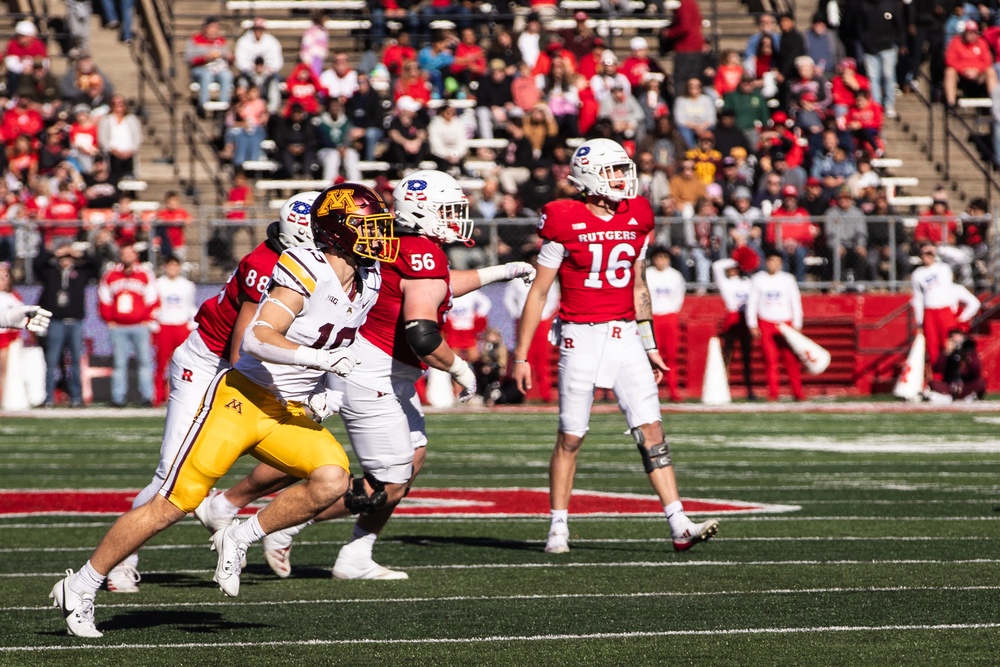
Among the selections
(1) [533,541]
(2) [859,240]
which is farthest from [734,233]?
(1) [533,541]

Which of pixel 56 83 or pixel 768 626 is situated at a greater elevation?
pixel 56 83

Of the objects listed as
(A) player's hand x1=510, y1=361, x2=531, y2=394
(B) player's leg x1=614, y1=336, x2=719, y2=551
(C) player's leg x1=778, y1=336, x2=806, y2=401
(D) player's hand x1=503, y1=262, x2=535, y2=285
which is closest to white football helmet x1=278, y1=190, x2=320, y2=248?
(D) player's hand x1=503, y1=262, x2=535, y2=285

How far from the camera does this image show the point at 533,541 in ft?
30.5

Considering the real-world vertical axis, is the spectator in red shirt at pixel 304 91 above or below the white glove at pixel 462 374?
above

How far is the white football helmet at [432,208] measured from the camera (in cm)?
808

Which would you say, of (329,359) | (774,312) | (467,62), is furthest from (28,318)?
(467,62)

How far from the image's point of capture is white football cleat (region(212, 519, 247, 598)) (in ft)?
20.6

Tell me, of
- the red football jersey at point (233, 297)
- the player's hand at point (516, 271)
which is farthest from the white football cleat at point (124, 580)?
the player's hand at point (516, 271)

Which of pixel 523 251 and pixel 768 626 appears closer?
pixel 768 626

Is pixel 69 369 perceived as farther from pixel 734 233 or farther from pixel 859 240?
pixel 859 240

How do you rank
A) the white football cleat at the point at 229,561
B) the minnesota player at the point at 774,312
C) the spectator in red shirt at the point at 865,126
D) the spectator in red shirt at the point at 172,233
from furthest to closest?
the spectator in red shirt at the point at 865,126
the spectator in red shirt at the point at 172,233
the minnesota player at the point at 774,312
the white football cleat at the point at 229,561

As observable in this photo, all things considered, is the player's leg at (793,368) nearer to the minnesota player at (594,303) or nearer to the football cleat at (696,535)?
the minnesota player at (594,303)

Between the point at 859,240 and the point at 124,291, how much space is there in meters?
8.88

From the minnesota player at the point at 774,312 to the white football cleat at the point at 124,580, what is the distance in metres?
13.5
